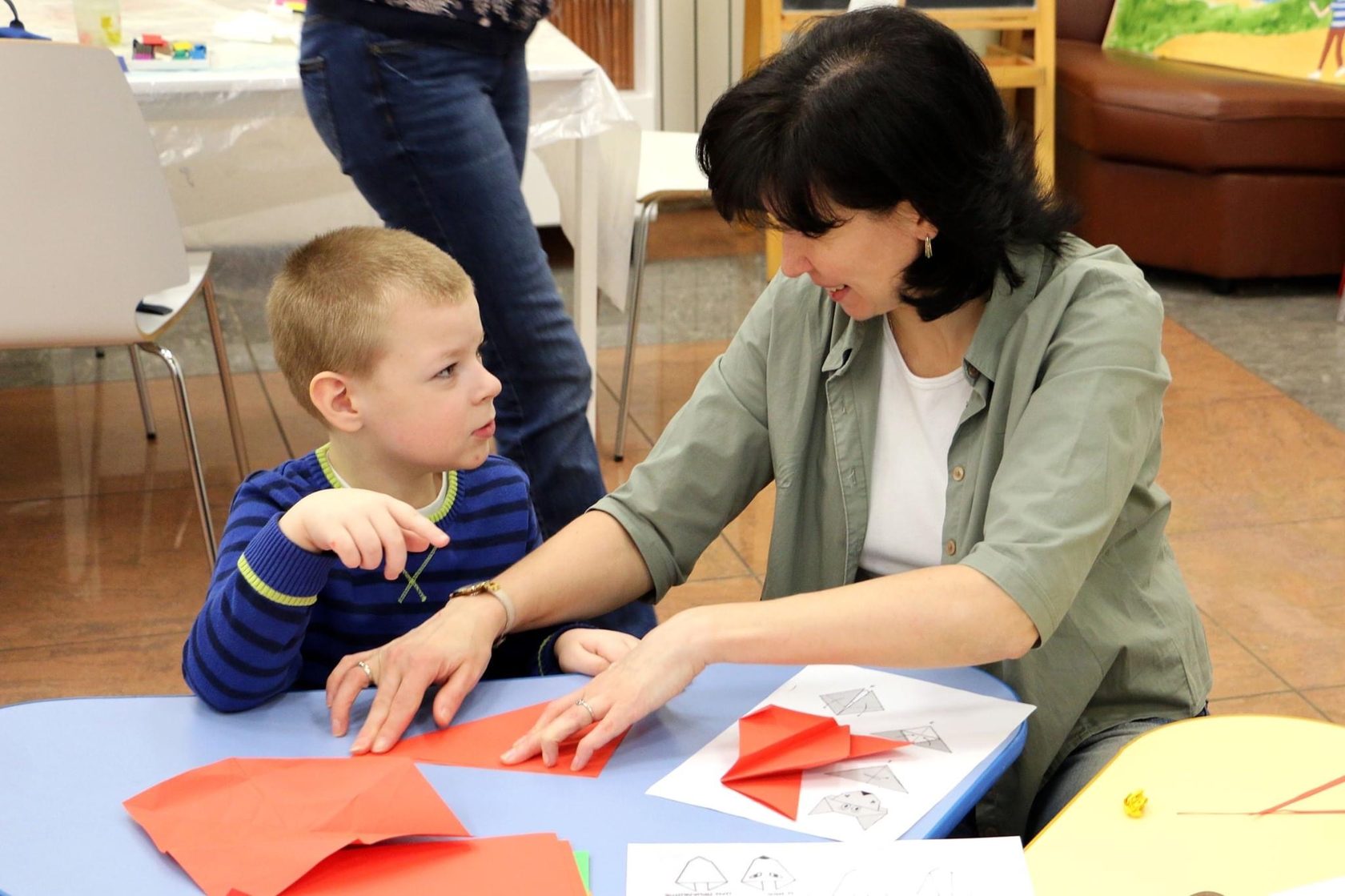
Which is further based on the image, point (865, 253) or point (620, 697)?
point (865, 253)

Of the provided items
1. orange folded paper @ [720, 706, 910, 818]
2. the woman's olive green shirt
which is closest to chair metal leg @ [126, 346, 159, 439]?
the woman's olive green shirt

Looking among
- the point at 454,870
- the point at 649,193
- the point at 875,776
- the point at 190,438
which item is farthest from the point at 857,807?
the point at 649,193

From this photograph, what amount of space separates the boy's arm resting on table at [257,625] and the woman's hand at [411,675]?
5 cm

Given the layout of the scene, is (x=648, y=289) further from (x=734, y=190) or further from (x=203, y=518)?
(x=734, y=190)

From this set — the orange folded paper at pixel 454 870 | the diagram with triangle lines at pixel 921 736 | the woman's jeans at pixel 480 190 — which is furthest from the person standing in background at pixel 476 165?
the orange folded paper at pixel 454 870

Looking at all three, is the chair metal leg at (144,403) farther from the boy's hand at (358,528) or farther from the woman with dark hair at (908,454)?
the boy's hand at (358,528)

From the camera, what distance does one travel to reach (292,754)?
42.3 inches

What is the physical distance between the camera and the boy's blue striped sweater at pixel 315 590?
1.15m

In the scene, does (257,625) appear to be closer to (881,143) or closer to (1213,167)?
(881,143)

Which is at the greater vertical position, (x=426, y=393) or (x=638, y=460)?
(x=426, y=393)

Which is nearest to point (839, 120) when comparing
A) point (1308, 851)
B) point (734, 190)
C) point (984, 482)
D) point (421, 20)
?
point (734, 190)

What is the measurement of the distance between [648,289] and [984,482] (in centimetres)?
321

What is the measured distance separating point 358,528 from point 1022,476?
0.54 metres

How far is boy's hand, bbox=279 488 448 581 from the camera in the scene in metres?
1.11
